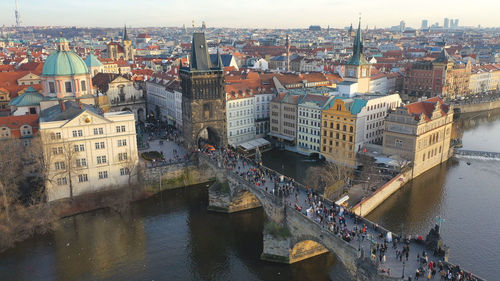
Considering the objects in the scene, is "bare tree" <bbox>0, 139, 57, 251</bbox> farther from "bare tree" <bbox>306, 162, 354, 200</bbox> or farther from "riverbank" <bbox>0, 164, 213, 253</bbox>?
"bare tree" <bbox>306, 162, 354, 200</bbox>

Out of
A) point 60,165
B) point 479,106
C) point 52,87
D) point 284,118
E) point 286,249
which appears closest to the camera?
point 286,249

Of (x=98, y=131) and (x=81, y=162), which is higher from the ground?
(x=98, y=131)

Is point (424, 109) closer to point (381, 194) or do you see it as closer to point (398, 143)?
point (398, 143)

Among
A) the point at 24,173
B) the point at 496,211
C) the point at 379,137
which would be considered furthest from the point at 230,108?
the point at 496,211

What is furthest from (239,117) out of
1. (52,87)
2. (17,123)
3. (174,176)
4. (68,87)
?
(17,123)

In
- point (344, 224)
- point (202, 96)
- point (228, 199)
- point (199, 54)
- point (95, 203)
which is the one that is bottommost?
point (95, 203)

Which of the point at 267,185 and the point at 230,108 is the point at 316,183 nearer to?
the point at 267,185

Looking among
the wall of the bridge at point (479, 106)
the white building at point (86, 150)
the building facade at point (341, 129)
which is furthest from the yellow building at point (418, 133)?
the wall of the bridge at point (479, 106)
